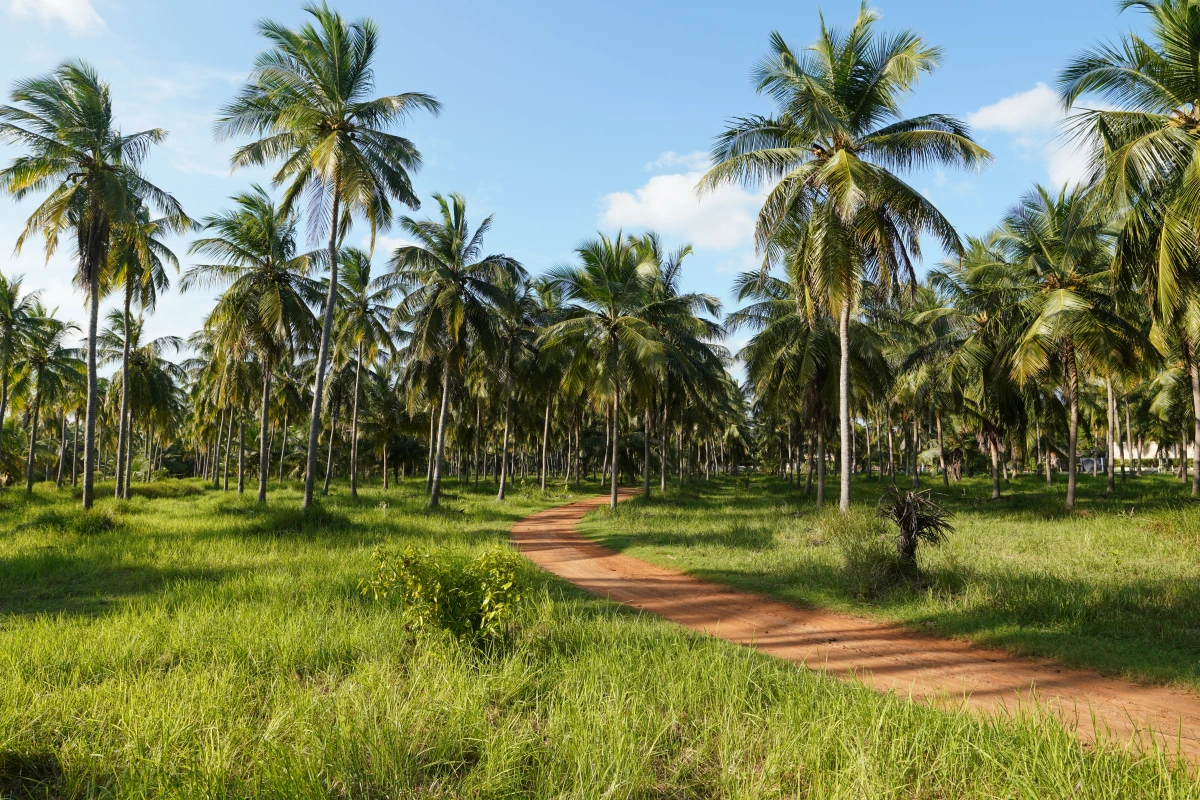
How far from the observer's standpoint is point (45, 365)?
98.5 ft

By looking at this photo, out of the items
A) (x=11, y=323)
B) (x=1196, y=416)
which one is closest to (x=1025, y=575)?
(x=1196, y=416)

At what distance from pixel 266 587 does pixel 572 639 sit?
16.0 feet

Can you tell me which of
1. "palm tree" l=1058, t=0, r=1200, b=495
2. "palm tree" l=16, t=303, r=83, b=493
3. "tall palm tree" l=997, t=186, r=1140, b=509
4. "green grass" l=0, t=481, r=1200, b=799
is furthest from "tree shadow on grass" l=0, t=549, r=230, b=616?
"palm tree" l=16, t=303, r=83, b=493

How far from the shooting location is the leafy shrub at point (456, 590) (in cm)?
590

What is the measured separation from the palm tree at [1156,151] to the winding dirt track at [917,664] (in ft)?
27.6

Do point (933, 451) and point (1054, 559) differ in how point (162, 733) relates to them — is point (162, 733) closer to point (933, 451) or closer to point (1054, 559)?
point (1054, 559)

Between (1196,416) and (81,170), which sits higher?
(81,170)

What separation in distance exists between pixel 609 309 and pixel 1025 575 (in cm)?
1481

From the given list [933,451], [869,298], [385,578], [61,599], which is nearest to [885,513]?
[385,578]

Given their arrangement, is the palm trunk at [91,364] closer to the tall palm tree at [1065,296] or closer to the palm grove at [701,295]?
the palm grove at [701,295]

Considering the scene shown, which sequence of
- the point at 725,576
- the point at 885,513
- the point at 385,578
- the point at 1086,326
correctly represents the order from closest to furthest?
the point at 385,578 → the point at 885,513 → the point at 725,576 → the point at 1086,326

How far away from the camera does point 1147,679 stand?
5.51m

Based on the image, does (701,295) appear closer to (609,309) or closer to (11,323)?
(609,309)

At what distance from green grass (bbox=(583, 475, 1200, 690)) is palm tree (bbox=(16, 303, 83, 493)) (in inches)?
1147
